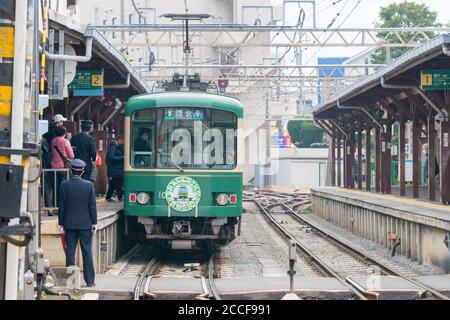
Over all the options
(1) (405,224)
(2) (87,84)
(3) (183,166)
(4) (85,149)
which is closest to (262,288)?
(3) (183,166)

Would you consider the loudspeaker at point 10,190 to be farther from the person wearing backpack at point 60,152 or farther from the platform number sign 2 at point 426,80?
the platform number sign 2 at point 426,80

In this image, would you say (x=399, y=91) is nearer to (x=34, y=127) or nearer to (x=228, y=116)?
(x=228, y=116)

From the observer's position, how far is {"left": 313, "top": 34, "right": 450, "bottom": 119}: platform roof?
50.0 feet

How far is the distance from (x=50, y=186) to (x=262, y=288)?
12.2ft

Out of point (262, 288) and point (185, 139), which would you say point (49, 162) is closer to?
point (185, 139)

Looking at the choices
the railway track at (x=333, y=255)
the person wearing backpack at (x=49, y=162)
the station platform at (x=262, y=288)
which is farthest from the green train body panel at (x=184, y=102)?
the station platform at (x=262, y=288)

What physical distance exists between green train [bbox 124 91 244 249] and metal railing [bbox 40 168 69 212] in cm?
153

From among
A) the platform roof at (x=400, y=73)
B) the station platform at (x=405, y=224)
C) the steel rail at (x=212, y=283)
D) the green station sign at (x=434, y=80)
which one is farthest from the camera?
the green station sign at (x=434, y=80)

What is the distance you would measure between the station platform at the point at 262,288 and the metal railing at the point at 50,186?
162 cm

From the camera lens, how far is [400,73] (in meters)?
17.6

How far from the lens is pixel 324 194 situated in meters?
26.4

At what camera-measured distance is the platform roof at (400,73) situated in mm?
15250

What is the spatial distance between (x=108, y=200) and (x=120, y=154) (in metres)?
1.51
